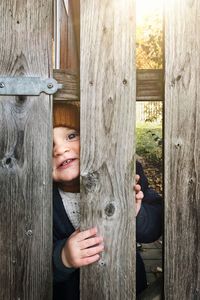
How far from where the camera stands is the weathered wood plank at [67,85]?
1.38 meters

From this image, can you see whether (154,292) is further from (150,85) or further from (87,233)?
(150,85)

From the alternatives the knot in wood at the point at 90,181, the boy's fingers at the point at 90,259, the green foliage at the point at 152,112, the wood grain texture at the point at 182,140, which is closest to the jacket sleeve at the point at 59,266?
the boy's fingers at the point at 90,259

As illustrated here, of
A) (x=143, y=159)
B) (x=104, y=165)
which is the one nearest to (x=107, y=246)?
(x=104, y=165)

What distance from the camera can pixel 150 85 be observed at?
137 centimetres

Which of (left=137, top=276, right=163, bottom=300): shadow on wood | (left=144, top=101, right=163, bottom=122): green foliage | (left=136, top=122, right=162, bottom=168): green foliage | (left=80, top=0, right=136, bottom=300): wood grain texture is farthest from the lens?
(left=144, top=101, right=163, bottom=122): green foliage

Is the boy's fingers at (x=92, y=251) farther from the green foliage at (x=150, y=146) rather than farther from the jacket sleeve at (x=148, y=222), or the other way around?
the green foliage at (x=150, y=146)

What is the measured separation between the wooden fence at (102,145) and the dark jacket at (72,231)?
0.31 ft

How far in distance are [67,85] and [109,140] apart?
253 millimetres

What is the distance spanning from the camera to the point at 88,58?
135 centimetres

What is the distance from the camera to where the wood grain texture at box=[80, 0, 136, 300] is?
1343 millimetres

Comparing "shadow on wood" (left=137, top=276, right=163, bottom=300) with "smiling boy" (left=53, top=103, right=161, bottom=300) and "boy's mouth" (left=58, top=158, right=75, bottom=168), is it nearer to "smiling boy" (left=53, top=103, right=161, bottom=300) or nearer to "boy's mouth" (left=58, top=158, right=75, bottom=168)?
"smiling boy" (left=53, top=103, right=161, bottom=300)

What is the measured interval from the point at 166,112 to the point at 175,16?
13.3 inches

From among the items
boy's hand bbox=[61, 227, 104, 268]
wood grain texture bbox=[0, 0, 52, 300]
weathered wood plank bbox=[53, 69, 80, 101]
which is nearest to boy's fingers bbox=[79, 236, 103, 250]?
boy's hand bbox=[61, 227, 104, 268]

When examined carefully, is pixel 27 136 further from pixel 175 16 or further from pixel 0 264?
pixel 175 16
